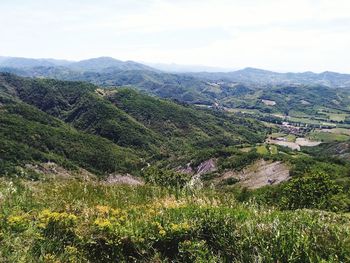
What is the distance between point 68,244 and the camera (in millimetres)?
7734

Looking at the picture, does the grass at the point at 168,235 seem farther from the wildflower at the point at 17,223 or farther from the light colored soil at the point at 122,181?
the light colored soil at the point at 122,181

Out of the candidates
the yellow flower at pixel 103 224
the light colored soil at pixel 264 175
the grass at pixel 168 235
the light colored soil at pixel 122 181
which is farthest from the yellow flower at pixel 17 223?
the light colored soil at pixel 264 175

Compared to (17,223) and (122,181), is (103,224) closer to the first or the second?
(17,223)

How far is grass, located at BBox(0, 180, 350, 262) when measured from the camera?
6.80 m

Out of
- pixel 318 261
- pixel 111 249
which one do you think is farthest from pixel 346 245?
pixel 111 249

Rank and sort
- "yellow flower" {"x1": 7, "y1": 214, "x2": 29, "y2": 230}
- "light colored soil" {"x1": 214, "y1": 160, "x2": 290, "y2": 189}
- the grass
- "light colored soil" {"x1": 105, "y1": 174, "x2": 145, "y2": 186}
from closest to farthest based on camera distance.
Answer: the grass → "yellow flower" {"x1": 7, "y1": 214, "x2": 29, "y2": 230} → "light colored soil" {"x1": 105, "y1": 174, "x2": 145, "y2": 186} → "light colored soil" {"x1": 214, "y1": 160, "x2": 290, "y2": 189}

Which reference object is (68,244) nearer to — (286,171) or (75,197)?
(75,197)

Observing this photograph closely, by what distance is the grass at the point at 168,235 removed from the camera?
6805mm

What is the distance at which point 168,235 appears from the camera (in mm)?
7770

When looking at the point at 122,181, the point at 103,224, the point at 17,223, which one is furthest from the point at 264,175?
the point at 17,223

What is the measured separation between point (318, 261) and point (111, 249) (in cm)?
390

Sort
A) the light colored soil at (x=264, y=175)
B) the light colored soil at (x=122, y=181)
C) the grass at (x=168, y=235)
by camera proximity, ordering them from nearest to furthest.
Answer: the grass at (x=168, y=235)
the light colored soil at (x=122, y=181)
the light colored soil at (x=264, y=175)

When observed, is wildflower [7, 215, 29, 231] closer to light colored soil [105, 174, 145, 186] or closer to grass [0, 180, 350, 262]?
grass [0, 180, 350, 262]

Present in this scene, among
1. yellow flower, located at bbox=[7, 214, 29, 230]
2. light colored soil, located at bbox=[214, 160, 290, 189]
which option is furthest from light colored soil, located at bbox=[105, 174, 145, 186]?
light colored soil, located at bbox=[214, 160, 290, 189]
